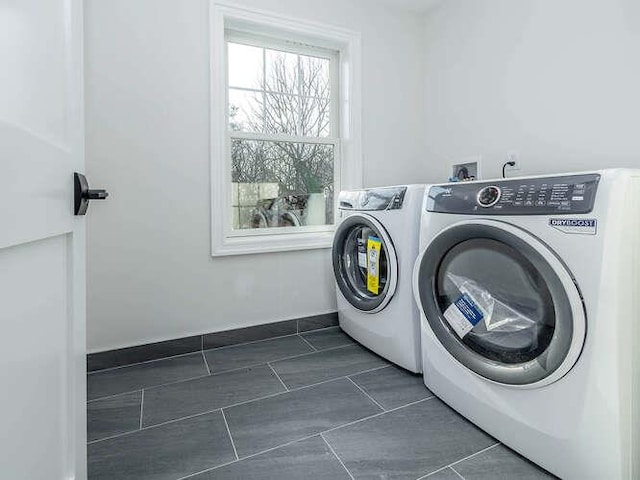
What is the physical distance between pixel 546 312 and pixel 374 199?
3.26ft

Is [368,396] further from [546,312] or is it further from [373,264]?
[546,312]

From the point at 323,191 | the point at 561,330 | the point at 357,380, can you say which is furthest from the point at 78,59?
the point at 323,191

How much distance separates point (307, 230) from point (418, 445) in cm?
151

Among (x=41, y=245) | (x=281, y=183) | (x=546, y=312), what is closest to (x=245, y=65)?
(x=281, y=183)

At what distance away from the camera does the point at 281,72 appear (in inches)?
92.7

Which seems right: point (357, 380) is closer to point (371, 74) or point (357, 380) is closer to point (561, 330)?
point (561, 330)

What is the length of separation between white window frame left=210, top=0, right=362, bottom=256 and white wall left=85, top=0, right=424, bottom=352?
0.18 feet

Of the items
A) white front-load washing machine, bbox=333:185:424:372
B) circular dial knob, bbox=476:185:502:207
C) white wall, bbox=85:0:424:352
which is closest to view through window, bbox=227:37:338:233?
white wall, bbox=85:0:424:352

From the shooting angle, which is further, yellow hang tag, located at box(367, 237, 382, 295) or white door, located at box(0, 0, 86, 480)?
yellow hang tag, located at box(367, 237, 382, 295)

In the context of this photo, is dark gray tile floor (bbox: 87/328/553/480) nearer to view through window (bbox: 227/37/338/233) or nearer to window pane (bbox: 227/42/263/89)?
view through window (bbox: 227/37/338/233)

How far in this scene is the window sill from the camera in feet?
6.82

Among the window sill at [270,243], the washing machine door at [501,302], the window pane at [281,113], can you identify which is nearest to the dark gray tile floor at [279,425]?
the washing machine door at [501,302]

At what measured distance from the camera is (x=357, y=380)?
5.54ft

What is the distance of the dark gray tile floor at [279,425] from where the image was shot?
3.71ft
